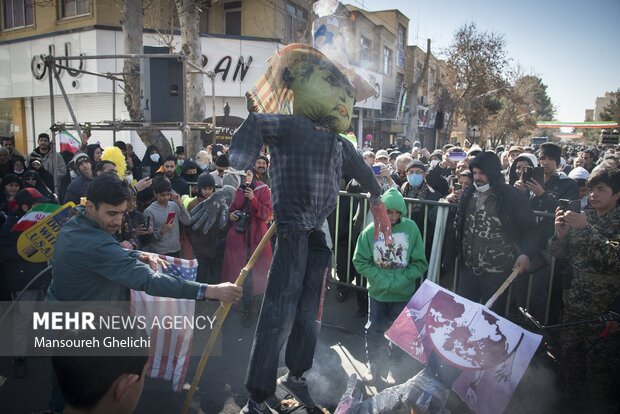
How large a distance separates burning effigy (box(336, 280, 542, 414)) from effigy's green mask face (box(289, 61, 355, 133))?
1.51 metres

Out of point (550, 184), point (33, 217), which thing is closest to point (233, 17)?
point (550, 184)

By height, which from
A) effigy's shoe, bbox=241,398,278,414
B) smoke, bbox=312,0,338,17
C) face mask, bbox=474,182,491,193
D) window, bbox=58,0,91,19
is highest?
window, bbox=58,0,91,19

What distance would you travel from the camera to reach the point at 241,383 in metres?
3.48

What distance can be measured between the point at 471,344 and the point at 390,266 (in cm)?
104

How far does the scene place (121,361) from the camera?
1.53 m

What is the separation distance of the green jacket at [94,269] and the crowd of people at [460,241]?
3cm

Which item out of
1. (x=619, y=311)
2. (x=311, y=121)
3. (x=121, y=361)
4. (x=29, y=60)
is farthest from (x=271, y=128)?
(x=29, y=60)

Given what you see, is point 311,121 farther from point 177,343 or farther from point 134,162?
point 134,162

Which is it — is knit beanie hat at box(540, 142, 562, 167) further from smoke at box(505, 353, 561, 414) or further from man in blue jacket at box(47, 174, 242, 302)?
man in blue jacket at box(47, 174, 242, 302)

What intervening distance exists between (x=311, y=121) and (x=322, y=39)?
28.6 inches

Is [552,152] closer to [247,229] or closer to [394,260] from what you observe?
[394,260]

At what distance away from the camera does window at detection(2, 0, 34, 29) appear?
18750 mm

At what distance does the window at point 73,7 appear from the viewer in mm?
16594

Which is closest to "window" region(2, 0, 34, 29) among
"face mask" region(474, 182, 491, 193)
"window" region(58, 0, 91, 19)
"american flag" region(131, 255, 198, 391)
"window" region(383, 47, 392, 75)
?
"window" region(58, 0, 91, 19)
